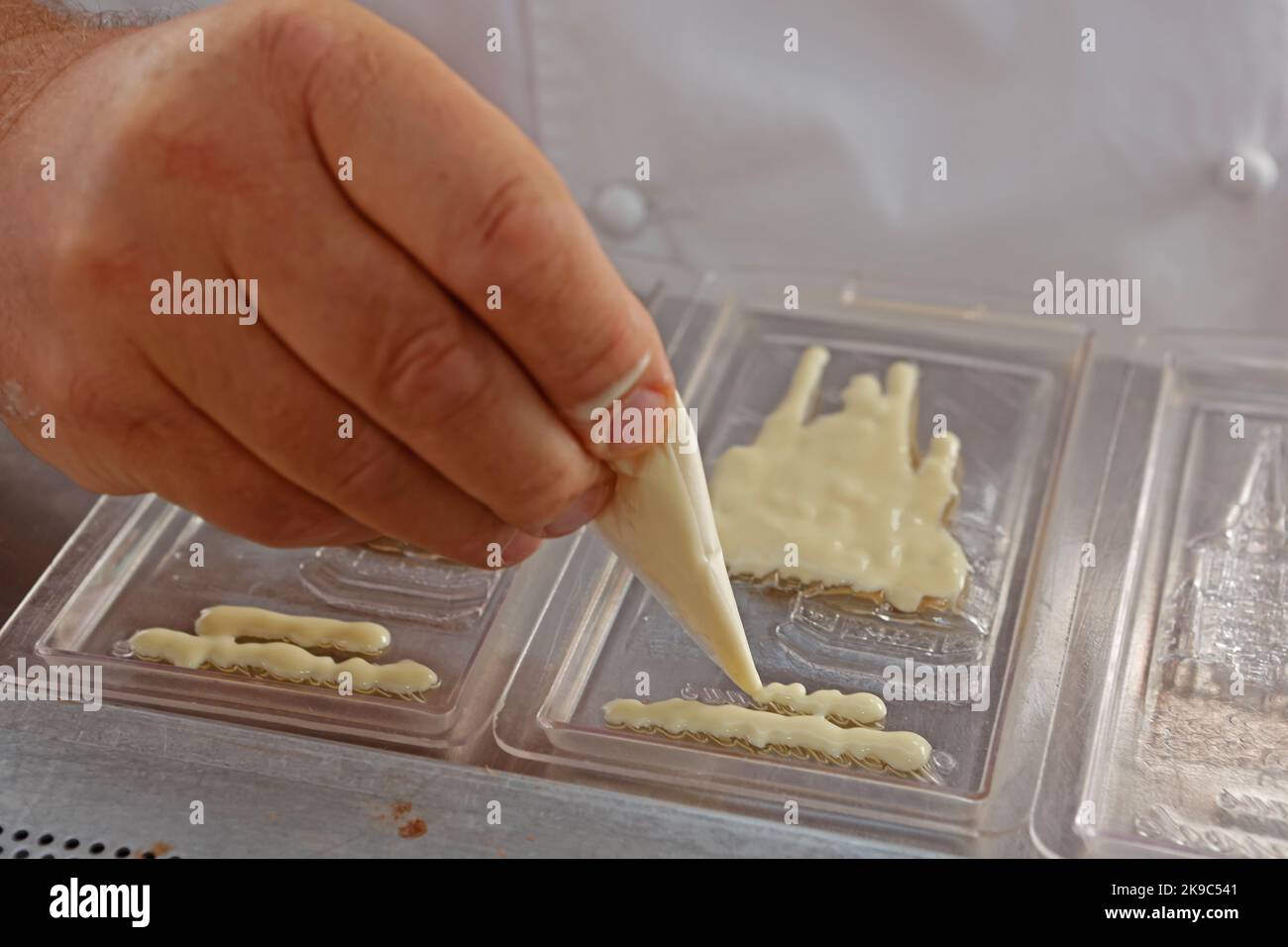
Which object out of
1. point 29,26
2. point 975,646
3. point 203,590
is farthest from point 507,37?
point 975,646

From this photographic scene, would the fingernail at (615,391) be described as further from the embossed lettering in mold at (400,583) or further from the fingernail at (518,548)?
the embossed lettering in mold at (400,583)

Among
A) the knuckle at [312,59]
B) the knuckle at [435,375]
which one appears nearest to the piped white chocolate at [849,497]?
the knuckle at [435,375]

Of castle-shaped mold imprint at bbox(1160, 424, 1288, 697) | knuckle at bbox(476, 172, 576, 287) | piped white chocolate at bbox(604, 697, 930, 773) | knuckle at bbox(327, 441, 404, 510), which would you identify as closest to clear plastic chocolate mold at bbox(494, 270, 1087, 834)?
piped white chocolate at bbox(604, 697, 930, 773)

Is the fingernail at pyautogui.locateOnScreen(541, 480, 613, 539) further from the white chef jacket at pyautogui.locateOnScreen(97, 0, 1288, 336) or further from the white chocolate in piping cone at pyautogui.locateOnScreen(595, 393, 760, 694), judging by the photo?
the white chef jacket at pyautogui.locateOnScreen(97, 0, 1288, 336)

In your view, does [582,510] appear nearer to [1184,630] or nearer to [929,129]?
[1184,630]

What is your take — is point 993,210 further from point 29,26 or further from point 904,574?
point 29,26

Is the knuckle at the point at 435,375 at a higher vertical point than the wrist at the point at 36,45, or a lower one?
lower

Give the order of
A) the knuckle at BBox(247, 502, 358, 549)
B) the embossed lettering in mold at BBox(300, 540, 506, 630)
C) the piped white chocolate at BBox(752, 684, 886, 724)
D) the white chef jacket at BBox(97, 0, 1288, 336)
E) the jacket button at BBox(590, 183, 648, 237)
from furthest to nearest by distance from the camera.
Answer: the jacket button at BBox(590, 183, 648, 237), the white chef jacket at BBox(97, 0, 1288, 336), the embossed lettering in mold at BBox(300, 540, 506, 630), the piped white chocolate at BBox(752, 684, 886, 724), the knuckle at BBox(247, 502, 358, 549)
